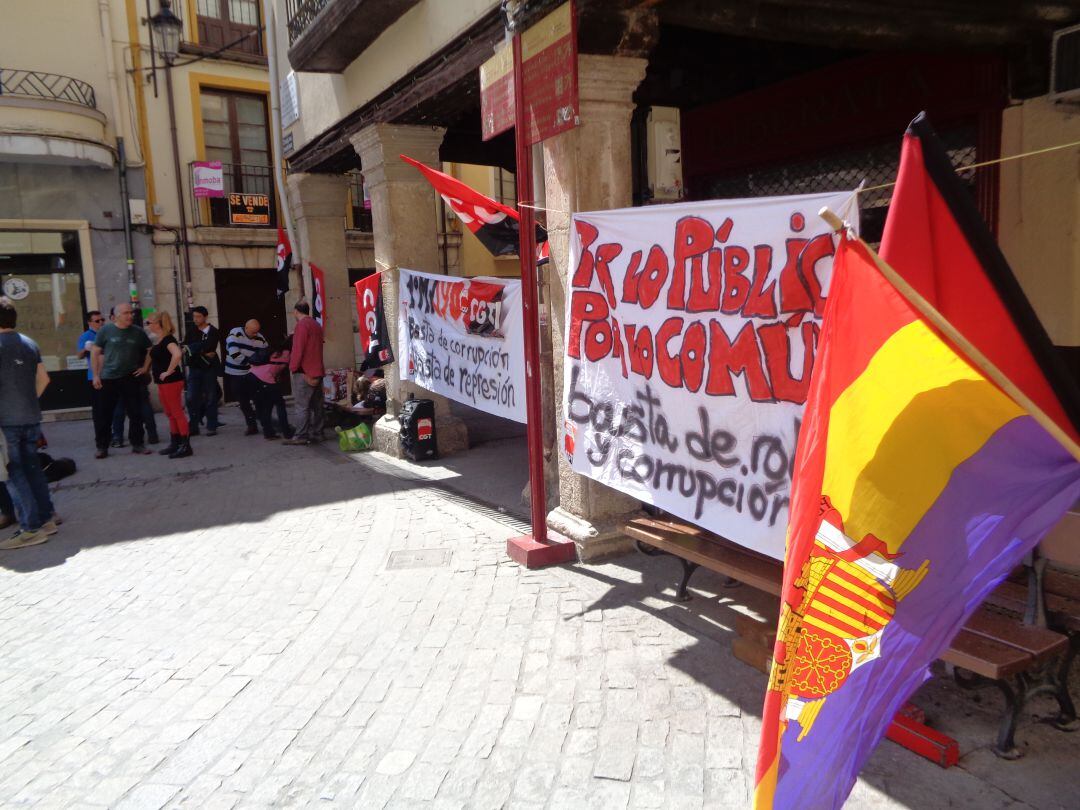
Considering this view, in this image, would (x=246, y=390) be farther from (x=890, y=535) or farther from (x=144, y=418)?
(x=890, y=535)

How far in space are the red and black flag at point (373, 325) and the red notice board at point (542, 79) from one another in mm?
3794

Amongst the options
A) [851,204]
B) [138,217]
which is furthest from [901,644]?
[138,217]

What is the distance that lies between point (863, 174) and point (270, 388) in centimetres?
785

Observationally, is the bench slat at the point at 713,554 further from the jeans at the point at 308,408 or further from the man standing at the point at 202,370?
the man standing at the point at 202,370

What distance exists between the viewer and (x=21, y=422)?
253 inches

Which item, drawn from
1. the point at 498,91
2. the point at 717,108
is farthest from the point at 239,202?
the point at 498,91

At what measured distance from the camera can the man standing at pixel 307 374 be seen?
400 inches

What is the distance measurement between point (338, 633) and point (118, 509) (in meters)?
4.12

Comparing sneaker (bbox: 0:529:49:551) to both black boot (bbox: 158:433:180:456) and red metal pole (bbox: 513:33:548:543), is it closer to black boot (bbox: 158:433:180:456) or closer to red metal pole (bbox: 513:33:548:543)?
black boot (bbox: 158:433:180:456)

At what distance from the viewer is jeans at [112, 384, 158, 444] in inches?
412

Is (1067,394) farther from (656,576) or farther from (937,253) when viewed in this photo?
(656,576)

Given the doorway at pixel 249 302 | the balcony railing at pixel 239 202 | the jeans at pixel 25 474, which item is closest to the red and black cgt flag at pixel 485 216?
the jeans at pixel 25 474

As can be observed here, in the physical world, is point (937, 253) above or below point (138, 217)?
below

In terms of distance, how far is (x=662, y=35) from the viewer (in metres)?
6.02
